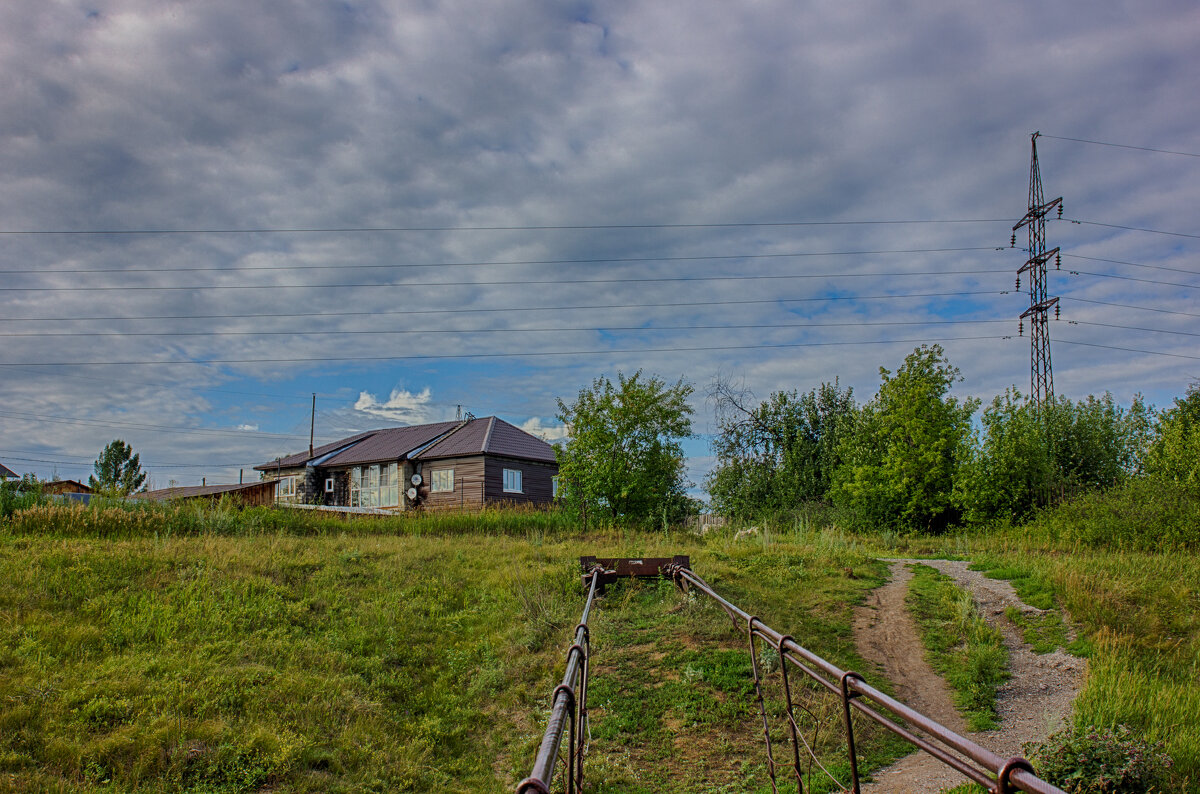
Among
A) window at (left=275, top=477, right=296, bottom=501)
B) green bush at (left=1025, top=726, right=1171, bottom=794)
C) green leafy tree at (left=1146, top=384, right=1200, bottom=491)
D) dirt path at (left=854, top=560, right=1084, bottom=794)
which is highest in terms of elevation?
green leafy tree at (left=1146, top=384, right=1200, bottom=491)

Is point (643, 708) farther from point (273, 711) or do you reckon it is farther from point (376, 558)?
point (376, 558)

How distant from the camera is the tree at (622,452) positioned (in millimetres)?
20562

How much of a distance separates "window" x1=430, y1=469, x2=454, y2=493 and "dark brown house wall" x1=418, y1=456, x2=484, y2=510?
138 millimetres

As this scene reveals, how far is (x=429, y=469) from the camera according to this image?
32344 millimetres

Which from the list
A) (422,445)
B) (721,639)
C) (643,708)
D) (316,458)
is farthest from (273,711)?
(316,458)

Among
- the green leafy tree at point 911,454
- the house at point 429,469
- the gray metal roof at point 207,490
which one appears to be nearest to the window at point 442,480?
the house at point 429,469

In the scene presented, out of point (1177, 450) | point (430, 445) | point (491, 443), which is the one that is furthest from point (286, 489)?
point (1177, 450)

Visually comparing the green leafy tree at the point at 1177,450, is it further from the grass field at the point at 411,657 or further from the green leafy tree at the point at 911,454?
the grass field at the point at 411,657

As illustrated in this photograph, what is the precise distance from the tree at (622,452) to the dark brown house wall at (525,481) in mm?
9201

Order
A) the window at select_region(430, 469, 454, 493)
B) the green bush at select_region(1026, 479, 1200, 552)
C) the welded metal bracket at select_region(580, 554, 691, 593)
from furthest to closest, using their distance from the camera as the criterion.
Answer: the window at select_region(430, 469, 454, 493), the green bush at select_region(1026, 479, 1200, 552), the welded metal bracket at select_region(580, 554, 691, 593)

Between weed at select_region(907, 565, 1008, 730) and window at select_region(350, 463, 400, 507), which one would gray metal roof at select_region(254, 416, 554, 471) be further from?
weed at select_region(907, 565, 1008, 730)

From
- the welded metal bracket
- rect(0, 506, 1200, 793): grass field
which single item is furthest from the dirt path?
the welded metal bracket

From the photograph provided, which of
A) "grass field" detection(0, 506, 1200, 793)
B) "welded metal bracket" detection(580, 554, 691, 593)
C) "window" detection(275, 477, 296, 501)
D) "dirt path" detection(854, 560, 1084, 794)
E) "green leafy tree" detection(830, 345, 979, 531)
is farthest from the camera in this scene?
"window" detection(275, 477, 296, 501)

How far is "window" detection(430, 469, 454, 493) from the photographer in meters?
31.3
